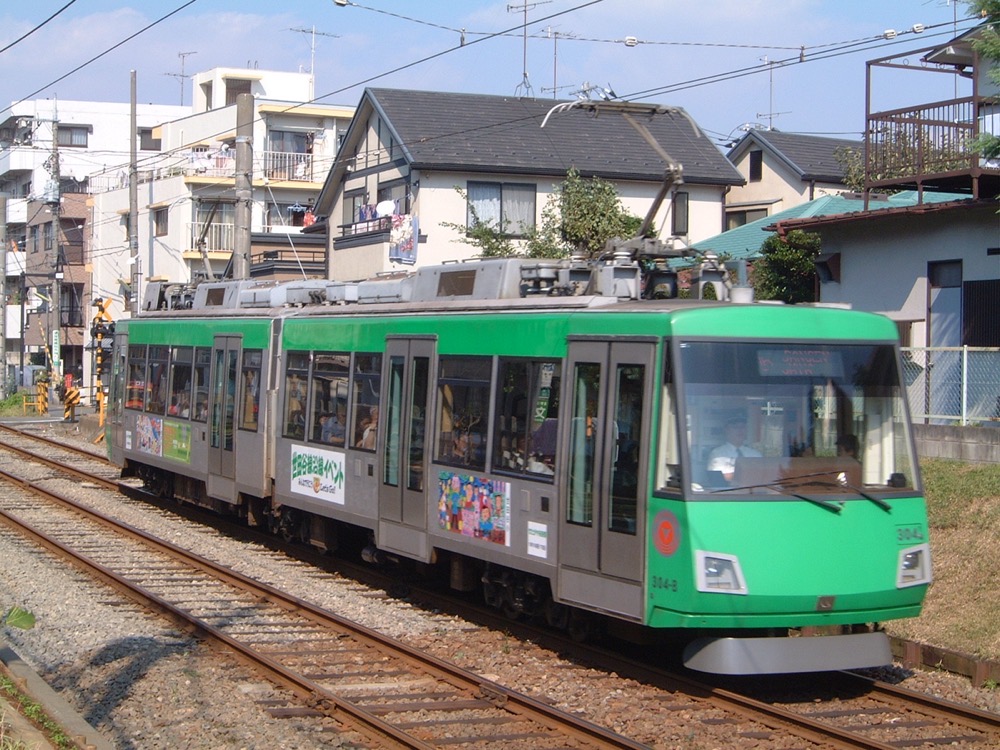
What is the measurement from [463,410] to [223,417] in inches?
232

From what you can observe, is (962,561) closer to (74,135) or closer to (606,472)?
(606,472)

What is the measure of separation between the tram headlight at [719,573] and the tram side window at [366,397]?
474cm

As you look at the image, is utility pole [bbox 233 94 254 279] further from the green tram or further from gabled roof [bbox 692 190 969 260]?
the green tram

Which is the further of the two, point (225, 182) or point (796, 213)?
point (225, 182)

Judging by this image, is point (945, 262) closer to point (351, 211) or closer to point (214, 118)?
point (351, 211)

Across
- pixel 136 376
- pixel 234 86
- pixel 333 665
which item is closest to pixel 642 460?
pixel 333 665

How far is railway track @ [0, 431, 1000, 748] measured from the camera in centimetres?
748

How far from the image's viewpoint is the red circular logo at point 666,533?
788 centimetres

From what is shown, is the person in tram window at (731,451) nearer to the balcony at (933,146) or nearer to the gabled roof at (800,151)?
the balcony at (933,146)

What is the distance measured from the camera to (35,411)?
42500 millimetres

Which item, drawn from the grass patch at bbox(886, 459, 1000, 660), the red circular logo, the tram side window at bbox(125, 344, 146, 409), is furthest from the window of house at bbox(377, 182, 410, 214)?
the red circular logo

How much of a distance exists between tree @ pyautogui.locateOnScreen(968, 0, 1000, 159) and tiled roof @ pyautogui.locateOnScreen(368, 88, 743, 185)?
19535 millimetres

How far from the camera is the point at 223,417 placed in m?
15.5

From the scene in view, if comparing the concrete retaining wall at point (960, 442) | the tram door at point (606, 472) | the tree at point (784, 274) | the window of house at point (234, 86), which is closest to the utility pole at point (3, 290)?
the window of house at point (234, 86)
